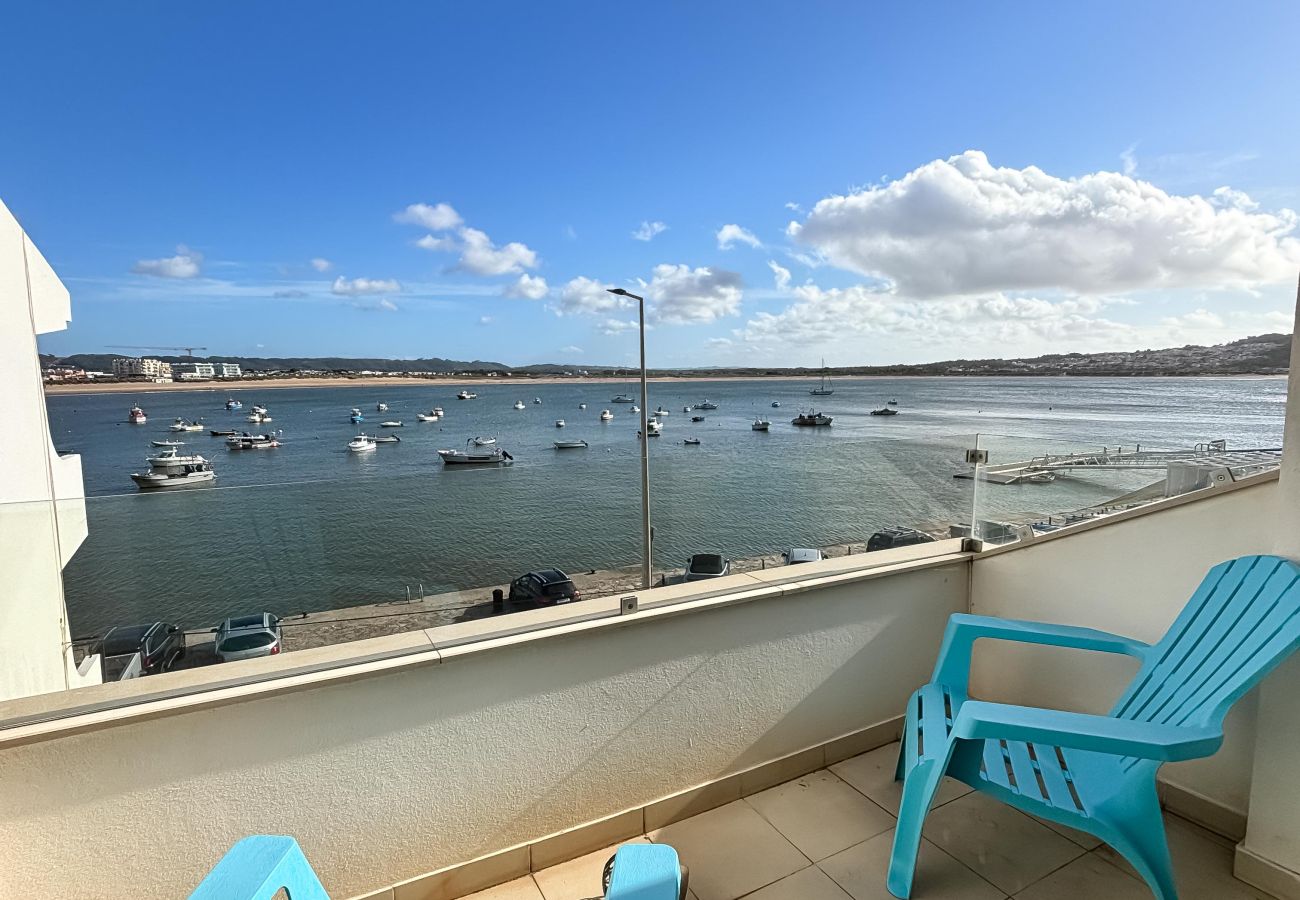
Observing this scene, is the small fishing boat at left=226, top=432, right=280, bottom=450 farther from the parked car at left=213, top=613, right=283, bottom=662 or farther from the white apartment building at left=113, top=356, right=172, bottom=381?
the white apartment building at left=113, top=356, right=172, bottom=381

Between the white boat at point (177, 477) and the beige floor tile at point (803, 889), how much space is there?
1.99 m

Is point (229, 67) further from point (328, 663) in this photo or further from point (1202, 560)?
point (1202, 560)

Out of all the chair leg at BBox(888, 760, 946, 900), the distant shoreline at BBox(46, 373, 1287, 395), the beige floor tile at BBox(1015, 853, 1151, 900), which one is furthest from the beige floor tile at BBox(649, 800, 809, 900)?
the distant shoreline at BBox(46, 373, 1287, 395)

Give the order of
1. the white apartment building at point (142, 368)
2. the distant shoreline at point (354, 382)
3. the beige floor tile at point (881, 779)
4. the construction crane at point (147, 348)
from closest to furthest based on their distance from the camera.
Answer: the beige floor tile at point (881, 779), the distant shoreline at point (354, 382), the white apartment building at point (142, 368), the construction crane at point (147, 348)

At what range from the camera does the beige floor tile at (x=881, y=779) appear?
6.55ft

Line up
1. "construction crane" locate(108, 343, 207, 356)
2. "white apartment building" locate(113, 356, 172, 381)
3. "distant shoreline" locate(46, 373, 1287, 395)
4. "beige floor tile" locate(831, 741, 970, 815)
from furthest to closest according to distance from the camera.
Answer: "construction crane" locate(108, 343, 207, 356)
"white apartment building" locate(113, 356, 172, 381)
"distant shoreline" locate(46, 373, 1287, 395)
"beige floor tile" locate(831, 741, 970, 815)

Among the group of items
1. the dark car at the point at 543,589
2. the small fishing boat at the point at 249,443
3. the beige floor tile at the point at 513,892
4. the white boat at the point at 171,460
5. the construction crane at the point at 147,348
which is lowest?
the beige floor tile at the point at 513,892

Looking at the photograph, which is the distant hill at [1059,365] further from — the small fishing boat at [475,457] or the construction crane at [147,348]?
the small fishing boat at [475,457]

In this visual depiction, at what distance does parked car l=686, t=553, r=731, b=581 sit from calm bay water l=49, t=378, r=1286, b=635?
0.06m

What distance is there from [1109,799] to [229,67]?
1000 centimetres

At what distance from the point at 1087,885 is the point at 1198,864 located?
375 millimetres

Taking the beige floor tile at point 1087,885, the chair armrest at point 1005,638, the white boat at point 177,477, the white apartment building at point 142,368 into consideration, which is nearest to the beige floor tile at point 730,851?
the beige floor tile at point 1087,885

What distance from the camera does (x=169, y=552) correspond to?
1.41 metres

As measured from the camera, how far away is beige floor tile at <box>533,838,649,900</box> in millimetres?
1599
